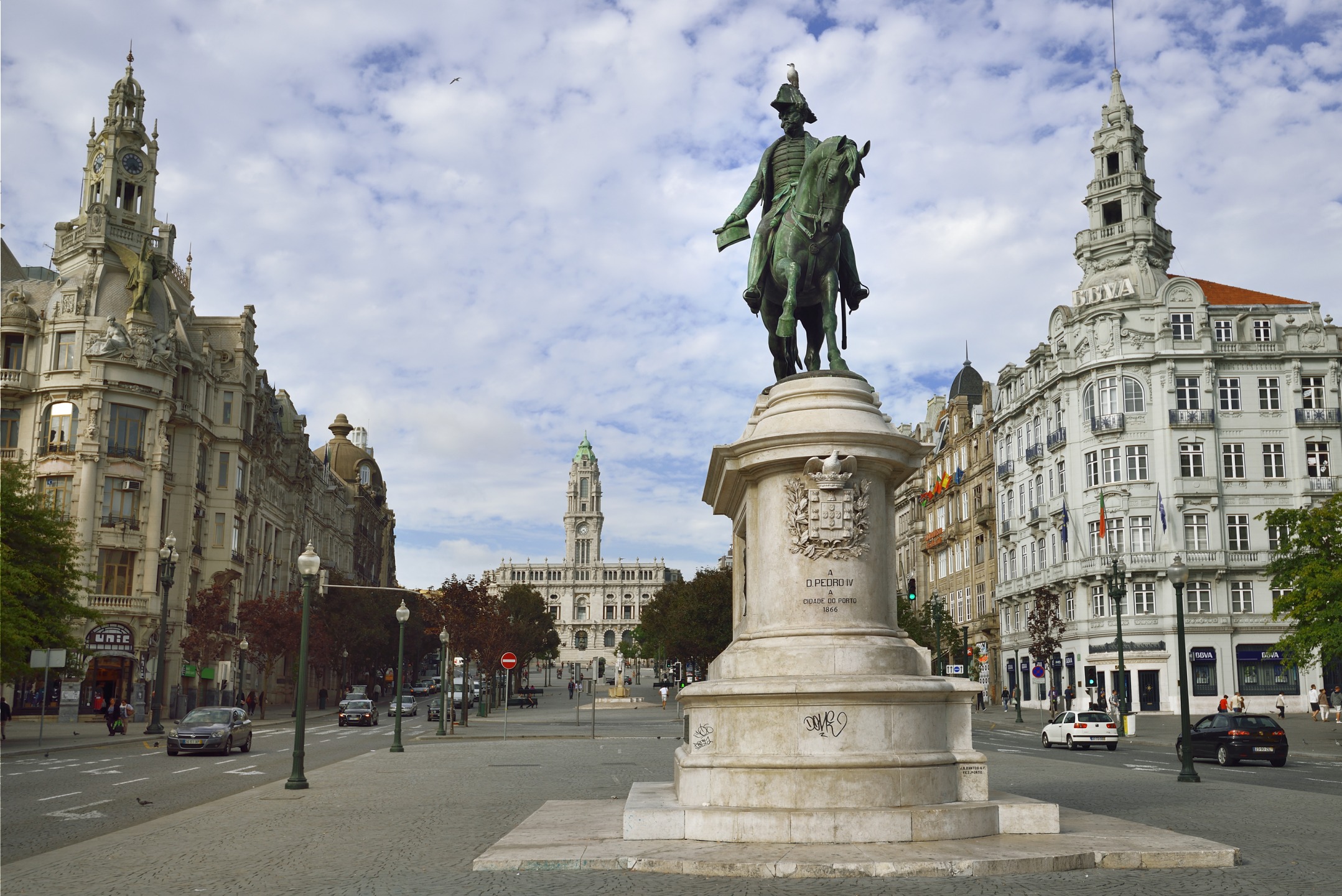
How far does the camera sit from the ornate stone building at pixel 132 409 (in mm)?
56156

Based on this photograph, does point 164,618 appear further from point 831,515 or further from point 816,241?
point 831,515

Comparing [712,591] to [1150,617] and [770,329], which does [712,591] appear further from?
[770,329]

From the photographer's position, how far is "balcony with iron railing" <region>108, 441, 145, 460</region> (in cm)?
5738

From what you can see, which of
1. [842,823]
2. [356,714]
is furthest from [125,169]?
[842,823]

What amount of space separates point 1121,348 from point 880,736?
54938 millimetres

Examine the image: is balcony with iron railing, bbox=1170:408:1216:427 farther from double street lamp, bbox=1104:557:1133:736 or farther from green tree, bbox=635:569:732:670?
green tree, bbox=635:569:732:670

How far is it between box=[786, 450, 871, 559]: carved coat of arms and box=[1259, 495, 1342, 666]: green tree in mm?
26343

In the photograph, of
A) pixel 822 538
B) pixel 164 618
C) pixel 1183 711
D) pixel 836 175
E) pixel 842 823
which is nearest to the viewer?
pixel 842 823

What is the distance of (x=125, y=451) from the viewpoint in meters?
57.9

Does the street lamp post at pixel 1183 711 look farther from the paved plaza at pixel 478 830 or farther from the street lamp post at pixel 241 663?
the street lamp post at pixel 241 663

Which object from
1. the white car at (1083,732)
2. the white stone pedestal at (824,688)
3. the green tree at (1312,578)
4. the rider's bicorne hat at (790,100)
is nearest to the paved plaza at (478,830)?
the white stone pedestal at (824,688)

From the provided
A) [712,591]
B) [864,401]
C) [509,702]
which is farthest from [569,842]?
[509,702]

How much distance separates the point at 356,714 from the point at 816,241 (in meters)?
47.2

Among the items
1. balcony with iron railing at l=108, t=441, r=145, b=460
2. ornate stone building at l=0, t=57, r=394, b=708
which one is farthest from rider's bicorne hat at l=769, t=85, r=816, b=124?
balcony with iron railing at l=108, t=441, r=145, b=460
